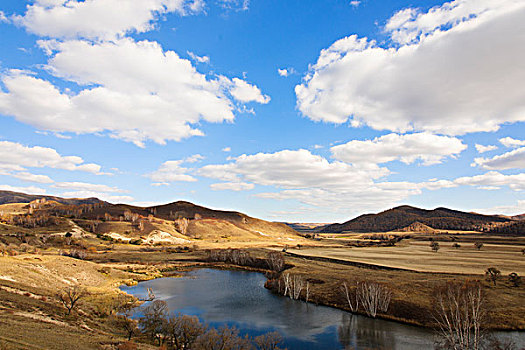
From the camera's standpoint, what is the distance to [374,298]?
4456cm

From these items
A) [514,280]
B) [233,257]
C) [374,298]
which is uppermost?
[514,280]

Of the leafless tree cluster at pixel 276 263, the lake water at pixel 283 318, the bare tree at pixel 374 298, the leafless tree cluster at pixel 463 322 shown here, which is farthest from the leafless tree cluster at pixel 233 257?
the leafless tree cluster at pixel 463 322

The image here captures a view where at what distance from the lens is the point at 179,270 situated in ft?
302

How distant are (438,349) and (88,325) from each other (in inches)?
1501

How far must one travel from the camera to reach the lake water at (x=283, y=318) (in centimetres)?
3428

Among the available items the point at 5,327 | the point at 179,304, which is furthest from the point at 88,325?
the point at 179,304

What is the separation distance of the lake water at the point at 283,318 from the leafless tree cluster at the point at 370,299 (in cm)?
207

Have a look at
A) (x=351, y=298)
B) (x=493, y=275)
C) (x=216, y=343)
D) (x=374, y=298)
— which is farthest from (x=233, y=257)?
(x=216, y=343)

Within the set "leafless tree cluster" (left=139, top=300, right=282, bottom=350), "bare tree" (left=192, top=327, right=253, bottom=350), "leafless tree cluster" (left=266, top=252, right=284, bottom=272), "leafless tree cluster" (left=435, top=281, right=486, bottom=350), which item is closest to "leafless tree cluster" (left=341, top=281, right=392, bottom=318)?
"leafless tree cluster" (left=435, top=281, right=486, bottom=350)

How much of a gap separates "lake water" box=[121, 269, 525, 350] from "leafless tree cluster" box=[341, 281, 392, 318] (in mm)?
2070

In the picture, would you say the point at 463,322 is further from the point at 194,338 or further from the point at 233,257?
the point at 233,257

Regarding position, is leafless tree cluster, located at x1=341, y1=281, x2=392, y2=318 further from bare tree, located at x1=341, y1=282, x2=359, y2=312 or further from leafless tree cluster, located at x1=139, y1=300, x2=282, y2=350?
leafless tree cluster, located at x1=139, y1=300, x2=282, y2=350

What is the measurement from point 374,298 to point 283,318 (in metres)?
14.7

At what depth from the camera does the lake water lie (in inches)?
1350
